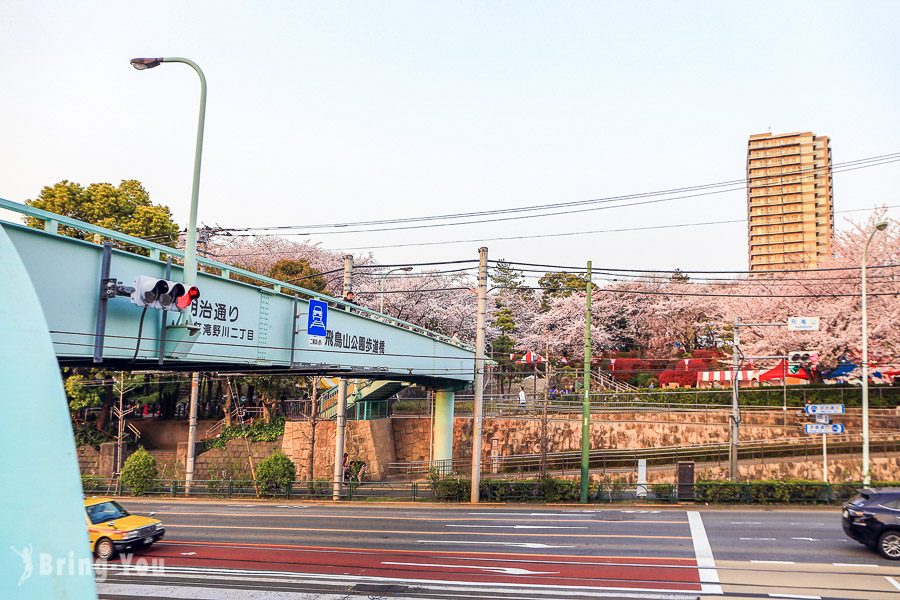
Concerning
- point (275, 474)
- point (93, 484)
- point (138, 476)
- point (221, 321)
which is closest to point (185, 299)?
point (221, 321)

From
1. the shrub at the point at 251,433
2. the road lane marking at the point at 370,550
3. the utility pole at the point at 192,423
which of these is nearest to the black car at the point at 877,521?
the road lane marking at the point at 370,550

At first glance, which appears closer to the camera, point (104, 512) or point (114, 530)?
point (114, 530)

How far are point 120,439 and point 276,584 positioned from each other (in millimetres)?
29127

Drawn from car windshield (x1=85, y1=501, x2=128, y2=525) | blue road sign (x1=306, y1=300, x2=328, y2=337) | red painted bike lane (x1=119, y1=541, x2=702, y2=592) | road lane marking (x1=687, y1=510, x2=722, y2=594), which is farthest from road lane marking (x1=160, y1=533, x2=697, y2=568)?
blue road sign (x1=306, y1=300, x2=328, y2=337)

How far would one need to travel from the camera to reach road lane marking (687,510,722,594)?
47.5 ft

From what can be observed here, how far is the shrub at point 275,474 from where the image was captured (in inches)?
1359

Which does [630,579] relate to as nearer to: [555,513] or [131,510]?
[555,513]

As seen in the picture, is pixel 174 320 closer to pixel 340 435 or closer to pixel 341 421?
pixel 341 421

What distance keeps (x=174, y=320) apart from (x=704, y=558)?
1410cm

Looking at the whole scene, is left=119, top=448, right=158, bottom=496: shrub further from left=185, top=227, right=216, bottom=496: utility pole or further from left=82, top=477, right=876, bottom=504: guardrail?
left=185, top=227, right=216, bottom=496: utility pole

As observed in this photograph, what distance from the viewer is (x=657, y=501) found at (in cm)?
2864

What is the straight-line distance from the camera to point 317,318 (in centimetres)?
1775

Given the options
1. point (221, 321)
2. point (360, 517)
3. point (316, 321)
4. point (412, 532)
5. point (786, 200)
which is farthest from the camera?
point (786, 200)

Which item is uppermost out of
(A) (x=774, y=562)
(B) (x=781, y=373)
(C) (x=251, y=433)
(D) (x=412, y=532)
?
(B) (x=781, y=373)
